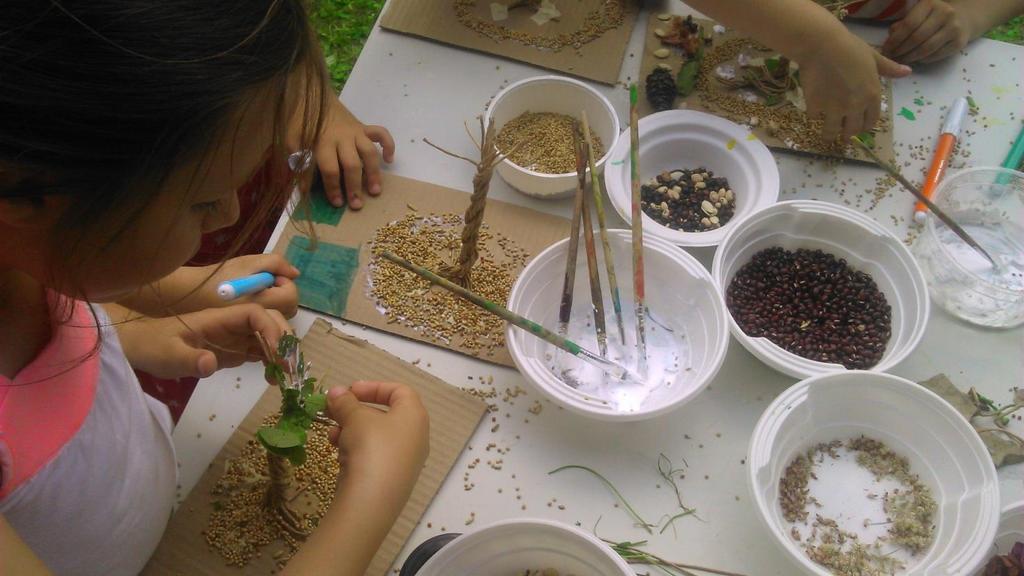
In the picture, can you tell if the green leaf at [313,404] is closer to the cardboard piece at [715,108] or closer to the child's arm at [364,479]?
the child's arm at [364,479]

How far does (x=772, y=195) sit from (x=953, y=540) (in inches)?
22.5

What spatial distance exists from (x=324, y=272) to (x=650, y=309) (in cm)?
53

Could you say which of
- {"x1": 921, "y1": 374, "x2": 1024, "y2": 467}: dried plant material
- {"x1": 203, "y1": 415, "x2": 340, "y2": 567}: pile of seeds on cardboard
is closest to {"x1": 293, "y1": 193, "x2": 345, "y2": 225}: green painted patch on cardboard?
{"x1": 203, "y1": 415, "x2": 340, "y2": 567}: pile of seeds on cardboard

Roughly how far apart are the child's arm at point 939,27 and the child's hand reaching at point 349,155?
3.21 feet

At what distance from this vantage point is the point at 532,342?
1123mm

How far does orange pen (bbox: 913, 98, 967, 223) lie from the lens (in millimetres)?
1281

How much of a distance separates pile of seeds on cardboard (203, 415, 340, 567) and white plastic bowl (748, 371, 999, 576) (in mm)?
571

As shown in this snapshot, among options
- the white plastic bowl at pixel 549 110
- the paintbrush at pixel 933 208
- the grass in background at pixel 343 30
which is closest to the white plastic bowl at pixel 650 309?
the white plastic bowl at pixel 549 110

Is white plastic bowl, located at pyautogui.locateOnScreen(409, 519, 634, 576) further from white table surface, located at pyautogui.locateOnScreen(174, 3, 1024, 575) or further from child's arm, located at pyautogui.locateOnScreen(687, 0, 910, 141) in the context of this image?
child's arm, located at pyautogui.locateOnScreen(687, 0, 910, 141)

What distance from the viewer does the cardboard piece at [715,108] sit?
1354mm

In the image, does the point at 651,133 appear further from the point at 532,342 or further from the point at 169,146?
the point at 169,146

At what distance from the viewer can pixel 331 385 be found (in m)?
1.12

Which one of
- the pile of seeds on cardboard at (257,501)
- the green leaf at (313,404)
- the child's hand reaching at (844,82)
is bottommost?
the pile of seeds on cardboard at (257,501)

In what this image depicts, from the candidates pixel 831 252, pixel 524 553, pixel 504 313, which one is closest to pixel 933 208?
pixel 831 252
